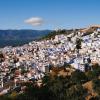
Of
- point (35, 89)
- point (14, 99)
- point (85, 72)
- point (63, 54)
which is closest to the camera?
point (14, 99)

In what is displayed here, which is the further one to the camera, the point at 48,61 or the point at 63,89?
the point at 48,61

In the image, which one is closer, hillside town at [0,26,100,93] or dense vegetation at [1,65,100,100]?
dense vegetation at [1,65,100,100]

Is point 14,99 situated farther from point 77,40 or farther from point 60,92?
point 77,40

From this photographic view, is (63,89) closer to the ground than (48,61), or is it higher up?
higher up

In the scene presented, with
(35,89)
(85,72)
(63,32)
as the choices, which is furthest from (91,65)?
(63,32)

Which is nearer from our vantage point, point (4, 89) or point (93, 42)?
point (4, 89)

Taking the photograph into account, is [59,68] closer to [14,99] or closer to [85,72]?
[85,72]

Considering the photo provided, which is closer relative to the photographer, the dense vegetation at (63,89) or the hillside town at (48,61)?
the dense vegetation at (63,89)

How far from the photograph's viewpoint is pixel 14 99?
5447cm

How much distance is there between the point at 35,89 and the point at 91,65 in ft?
80.7

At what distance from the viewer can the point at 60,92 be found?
2420 inches

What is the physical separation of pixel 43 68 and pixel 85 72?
11473 millimetres

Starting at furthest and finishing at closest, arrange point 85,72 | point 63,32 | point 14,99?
point 63,32 → point 85,72 → point 14,99

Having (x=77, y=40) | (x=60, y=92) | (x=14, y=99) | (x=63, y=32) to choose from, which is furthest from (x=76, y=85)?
(x=63, y=32)
